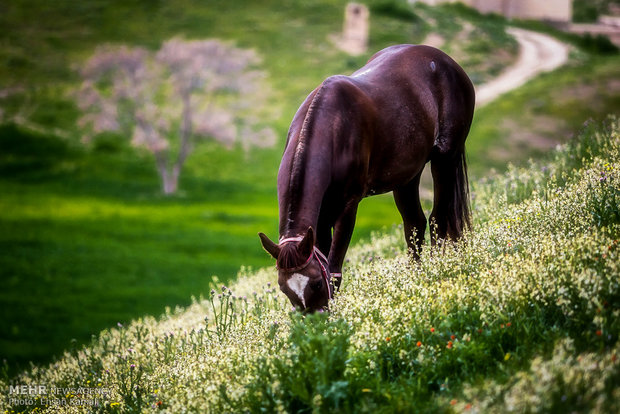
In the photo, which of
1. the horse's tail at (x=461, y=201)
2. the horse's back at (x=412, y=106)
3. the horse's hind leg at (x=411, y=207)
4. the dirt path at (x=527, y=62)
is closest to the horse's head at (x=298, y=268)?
the horse's back at (x=412, y=106)

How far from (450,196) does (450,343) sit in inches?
155

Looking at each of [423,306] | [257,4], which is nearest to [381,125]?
[423,306]

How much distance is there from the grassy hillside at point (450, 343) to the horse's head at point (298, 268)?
25 centimetres

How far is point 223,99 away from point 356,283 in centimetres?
3786

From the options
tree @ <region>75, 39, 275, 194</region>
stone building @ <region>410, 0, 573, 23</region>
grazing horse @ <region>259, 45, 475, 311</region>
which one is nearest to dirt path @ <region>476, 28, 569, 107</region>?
stone building @ <region>410, 0, 573, 23</region>

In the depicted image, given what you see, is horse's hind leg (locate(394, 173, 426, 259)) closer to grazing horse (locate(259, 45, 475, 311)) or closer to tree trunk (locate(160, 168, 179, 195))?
grazing horse (locate(259, 45, 475, 311))

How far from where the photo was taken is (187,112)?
39344 mm

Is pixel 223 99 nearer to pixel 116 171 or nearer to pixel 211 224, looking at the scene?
pixel 116 171

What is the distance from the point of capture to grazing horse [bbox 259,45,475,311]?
568 cm

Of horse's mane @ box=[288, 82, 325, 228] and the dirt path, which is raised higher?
horse's mane @ box=[288, 82, 325, 228]

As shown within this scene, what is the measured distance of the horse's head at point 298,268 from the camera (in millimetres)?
5387

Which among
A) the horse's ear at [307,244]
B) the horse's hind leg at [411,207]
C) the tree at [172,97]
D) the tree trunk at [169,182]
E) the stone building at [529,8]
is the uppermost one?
the stone building at [529,8]

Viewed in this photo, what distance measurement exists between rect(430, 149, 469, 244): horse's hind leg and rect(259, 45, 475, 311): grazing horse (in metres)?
0.01

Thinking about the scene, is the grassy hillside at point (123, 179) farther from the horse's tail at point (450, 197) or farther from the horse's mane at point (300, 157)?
the horse's mane at point (300, 157)
